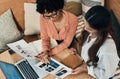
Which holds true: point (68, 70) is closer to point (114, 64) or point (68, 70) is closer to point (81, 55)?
point (81, 55)

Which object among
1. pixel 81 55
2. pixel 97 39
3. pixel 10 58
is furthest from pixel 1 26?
pixel 97 39

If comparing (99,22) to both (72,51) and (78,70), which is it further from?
(72,51)

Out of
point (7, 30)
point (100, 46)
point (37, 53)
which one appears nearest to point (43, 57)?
point (37, 53)

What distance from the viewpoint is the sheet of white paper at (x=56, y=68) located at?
185 centimetres

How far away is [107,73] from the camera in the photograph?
1.67 m

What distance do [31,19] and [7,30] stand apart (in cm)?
29

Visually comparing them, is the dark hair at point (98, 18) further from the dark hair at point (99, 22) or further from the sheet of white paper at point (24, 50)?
the sheet of white paper at point (24, 50)

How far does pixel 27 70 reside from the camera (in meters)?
Result: 1.93

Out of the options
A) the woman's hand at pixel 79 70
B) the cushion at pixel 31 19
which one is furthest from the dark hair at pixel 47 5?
the cushion at pixel 31 19

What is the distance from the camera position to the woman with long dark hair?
157 cm

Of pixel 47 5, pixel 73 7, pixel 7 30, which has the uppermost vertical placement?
pixel 47 5

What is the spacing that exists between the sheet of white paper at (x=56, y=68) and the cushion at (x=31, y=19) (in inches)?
29.0

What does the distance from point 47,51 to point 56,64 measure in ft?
0.71

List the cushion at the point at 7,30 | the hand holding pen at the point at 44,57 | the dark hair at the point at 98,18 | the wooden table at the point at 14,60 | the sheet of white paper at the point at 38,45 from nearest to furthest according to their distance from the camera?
the dark hair at the point at 98,18 → the wooden table at the point at 14,60 → the hand holding pen at the point at 44,57 → the sheet of white paper at the point at 38,45 → the cushion at the point at 7,30
